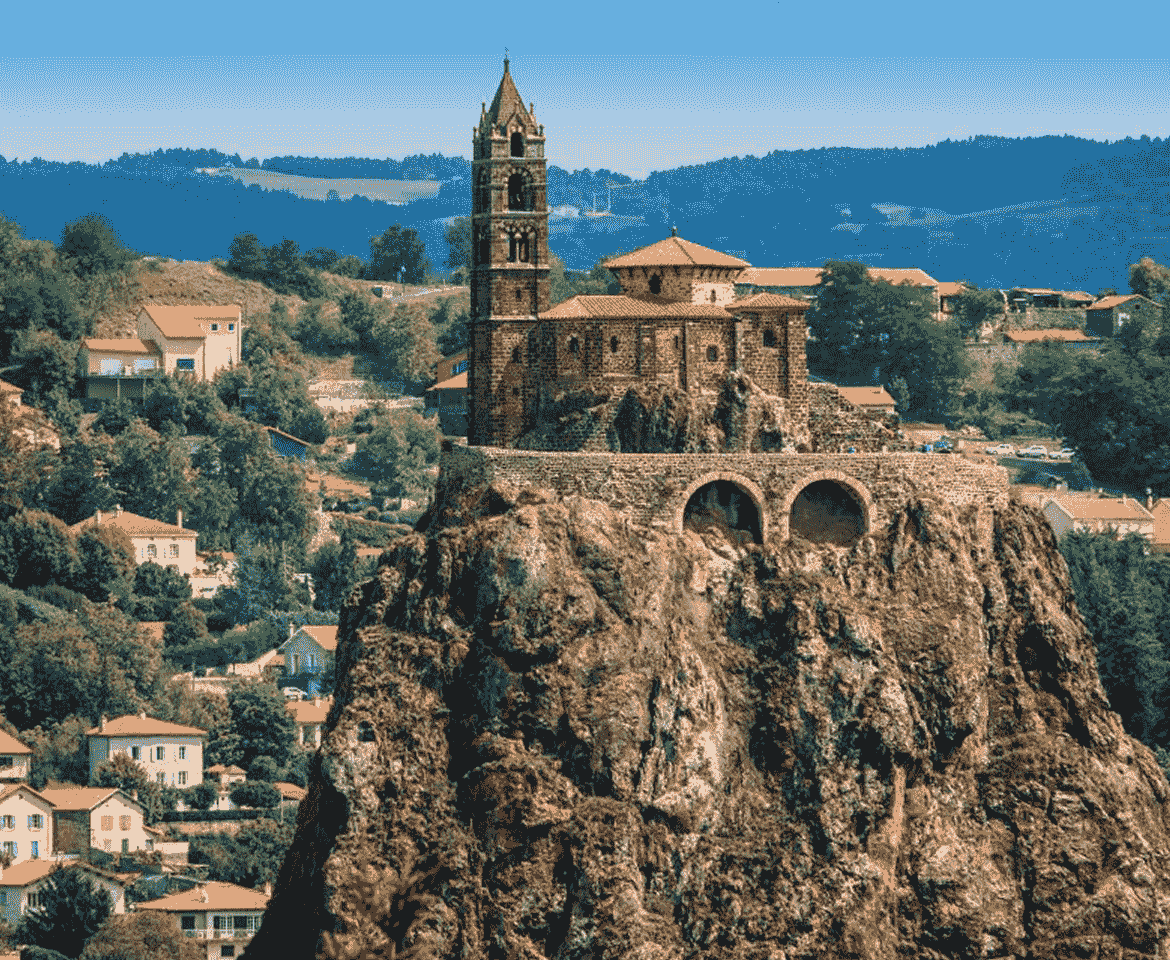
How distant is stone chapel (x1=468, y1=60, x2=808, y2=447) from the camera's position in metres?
93.1

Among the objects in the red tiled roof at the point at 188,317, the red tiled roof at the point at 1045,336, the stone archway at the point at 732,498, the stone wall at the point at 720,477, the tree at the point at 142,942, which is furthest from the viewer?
the red tiled roof at the point at 1045,336

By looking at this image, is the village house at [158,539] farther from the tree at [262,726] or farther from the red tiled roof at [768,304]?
the red tiled roof at [768,304]

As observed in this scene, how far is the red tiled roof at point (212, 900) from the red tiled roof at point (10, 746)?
13.7m

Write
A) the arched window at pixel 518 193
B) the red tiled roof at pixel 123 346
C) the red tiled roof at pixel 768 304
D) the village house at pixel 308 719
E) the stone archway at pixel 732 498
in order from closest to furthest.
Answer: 1. the stone archway at pixel 732 498
2. the red tiled roof at pixel 768 304
3. the arched window at pixel 518 193
4. the village house at pixel 308 719
5. the red tiled roof at pixel 123 346

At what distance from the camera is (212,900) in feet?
356

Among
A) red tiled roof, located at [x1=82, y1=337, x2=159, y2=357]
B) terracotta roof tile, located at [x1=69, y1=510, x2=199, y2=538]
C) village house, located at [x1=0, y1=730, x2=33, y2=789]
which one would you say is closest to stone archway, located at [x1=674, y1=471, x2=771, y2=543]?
village house, located at [x1=0, y1=730, x2=33, y2=789]

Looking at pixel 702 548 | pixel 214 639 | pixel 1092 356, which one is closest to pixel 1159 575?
pixel 1092 356

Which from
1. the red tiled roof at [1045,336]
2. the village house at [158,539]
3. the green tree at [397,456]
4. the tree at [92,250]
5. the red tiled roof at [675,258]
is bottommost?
the village house at [158,539]

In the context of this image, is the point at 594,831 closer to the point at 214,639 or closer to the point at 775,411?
the point at 775,411

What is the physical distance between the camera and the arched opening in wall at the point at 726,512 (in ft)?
300

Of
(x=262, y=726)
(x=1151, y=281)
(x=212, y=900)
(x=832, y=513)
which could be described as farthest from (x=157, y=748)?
(x=1151, y=281)

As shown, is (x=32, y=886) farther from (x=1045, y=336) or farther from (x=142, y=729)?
(x=1045, y=336)

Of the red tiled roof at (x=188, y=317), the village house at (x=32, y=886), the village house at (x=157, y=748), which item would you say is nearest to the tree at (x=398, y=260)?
the red tiled roof at (x=188, y=317)

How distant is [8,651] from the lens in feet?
417
